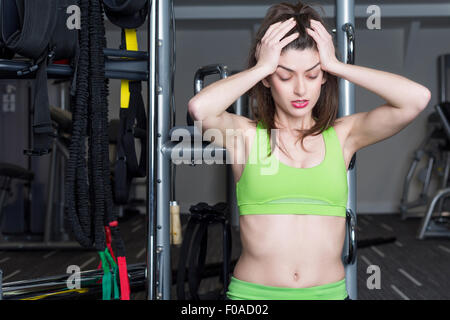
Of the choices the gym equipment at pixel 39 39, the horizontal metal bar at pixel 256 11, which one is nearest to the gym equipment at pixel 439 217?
the horizontal metal bar at pixel 256 11

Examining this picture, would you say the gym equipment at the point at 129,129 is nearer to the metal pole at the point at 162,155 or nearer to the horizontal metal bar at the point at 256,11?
the metal pole at the point at 162,155

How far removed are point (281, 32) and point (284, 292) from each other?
0.52 meters

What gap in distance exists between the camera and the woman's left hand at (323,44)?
96cm

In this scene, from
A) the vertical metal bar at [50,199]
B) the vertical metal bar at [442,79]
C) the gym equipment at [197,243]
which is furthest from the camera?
the vertical metal bar at [442,79]

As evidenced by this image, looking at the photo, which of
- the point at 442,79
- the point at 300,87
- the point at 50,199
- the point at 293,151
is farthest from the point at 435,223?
the point at 300,87

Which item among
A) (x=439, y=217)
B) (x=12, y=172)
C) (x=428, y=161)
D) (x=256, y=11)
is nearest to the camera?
(x=12, y=172)

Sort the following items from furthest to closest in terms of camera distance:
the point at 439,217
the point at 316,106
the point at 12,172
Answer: the point at 439,217
the point at 12,172
the point at 316,106

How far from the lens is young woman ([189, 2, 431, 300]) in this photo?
3.16ft

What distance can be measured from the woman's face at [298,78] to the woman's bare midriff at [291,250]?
0.23 m

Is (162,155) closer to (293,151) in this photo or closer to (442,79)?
(293,151)

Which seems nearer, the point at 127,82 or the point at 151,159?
the point at 151,159

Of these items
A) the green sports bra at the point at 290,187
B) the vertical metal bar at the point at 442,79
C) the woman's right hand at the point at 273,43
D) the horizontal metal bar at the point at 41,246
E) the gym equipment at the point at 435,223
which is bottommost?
the horizontal metal bar at the point at 41,246

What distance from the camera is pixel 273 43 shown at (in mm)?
950

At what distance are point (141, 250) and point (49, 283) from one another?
5.35 ft
